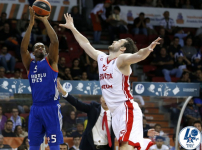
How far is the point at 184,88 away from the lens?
10.9 metres

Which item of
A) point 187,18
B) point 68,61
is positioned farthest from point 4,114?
point 187,18

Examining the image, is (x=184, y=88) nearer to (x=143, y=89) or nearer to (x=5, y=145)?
(x=143, y=89)

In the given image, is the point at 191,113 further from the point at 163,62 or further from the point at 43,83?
the point at 43,83

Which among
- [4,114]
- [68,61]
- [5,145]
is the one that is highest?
[68,61]

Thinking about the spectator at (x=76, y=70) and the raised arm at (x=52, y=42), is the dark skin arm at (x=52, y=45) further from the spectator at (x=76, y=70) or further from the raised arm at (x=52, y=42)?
the spectator at (x=76, y=70)

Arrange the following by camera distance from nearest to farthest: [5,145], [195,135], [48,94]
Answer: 1. [48,94]
2. [5,145]
3. [195,135]

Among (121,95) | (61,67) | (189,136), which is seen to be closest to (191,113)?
(189,136)

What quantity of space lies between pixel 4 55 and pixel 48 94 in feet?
25.6

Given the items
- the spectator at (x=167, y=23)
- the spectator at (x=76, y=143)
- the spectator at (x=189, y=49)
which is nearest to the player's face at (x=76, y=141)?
the spectator at (x=76, y=143)

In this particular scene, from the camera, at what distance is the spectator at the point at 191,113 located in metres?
11.2

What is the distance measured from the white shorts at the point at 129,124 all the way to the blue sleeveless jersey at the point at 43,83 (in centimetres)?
114

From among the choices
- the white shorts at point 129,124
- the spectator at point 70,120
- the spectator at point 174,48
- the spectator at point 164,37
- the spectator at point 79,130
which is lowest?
the spectator at point 79,130

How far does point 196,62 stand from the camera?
1691cm

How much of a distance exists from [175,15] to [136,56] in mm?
12843
